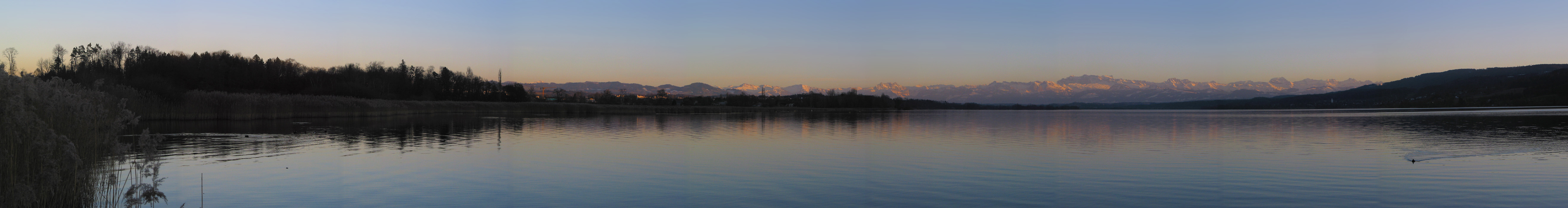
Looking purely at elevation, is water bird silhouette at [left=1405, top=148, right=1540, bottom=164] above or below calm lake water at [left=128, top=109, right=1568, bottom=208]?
above

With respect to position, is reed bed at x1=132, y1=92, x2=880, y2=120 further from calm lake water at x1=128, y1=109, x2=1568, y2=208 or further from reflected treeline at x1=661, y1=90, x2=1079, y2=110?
reflected treeline at x1=661, y1=90, x2=1079, y2=110

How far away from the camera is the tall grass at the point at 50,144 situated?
617 cm

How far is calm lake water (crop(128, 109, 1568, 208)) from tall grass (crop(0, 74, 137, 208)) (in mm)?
1265

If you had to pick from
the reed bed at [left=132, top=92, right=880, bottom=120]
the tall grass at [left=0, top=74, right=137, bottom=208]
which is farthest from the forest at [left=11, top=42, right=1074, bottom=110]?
the tall grass at [left=0, top=74, right=137, bottom=208]

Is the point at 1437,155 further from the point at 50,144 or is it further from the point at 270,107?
the point at 270,107

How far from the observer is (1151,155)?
1529 cm

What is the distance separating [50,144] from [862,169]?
30.1 feet

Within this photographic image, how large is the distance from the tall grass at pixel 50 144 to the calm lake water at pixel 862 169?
49.8 inches

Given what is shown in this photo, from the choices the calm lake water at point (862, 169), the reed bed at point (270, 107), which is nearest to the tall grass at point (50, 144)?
the calm lake water at point (862, 169)

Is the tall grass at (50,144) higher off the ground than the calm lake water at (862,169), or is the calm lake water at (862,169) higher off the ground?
the tall grass at (50,144)

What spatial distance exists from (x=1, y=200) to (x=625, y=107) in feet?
324

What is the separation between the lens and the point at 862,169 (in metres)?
12.4

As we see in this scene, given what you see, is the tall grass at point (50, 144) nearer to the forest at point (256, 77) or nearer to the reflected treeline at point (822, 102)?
the forest at point (256, 77)

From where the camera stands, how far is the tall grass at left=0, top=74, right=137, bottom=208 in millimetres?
6172
